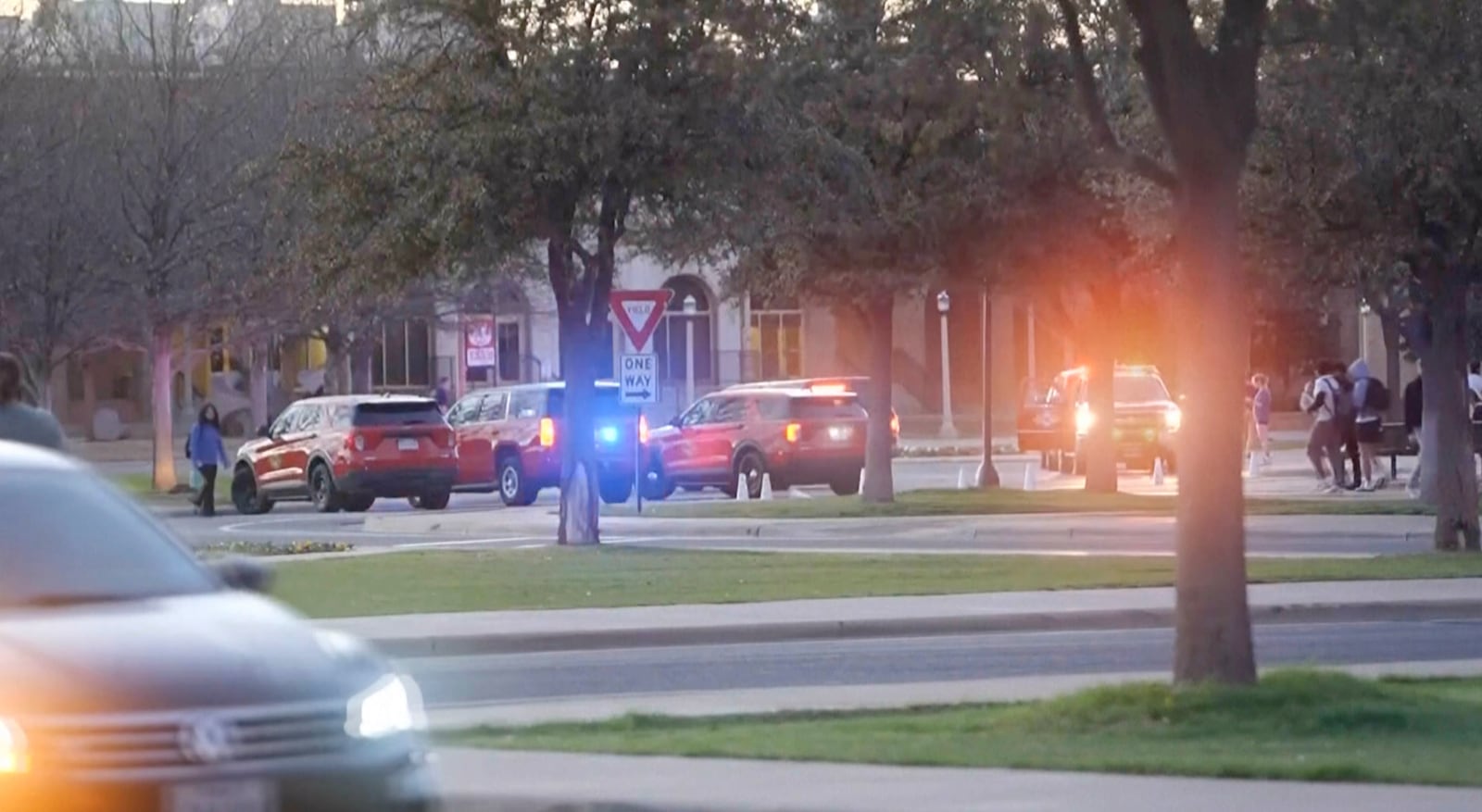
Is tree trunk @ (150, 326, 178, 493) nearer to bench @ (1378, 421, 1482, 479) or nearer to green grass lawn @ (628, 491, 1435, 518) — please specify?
green grass lawn @ (628, 491, 1435, 518)

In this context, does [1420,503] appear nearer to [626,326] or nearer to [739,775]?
[626,326]

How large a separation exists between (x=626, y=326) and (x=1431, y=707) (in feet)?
58.8

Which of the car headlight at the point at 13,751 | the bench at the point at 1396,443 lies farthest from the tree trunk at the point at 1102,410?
the car headlight at the point at 13,751

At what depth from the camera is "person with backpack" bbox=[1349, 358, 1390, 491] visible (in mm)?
37000

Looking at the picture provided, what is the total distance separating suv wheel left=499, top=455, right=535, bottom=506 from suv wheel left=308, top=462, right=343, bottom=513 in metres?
2.63

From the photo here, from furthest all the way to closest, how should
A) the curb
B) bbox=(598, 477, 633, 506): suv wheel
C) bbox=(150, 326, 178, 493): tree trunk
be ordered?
bbox=(150, 326, 178, 493): tree trunk < bbox=(598, 477, 633, 506): suv wheel < the curb

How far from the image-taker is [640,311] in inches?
1152

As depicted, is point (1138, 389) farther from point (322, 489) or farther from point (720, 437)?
point (322, 489)

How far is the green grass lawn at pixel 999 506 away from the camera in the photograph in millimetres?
31766

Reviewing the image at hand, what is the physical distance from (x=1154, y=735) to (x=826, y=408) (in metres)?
26.5

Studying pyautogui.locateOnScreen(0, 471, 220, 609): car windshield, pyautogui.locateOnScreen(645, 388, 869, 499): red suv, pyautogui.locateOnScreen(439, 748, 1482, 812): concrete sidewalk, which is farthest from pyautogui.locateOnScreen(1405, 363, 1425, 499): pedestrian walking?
pyautogui.locateOnScreen(0, 471, 220, 609): car windshield

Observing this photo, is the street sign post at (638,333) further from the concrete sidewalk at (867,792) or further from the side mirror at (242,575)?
the side mirror at (242,575)

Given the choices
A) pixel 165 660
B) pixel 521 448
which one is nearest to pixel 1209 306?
pixel 165 660

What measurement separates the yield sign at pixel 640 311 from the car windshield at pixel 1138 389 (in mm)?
17829
